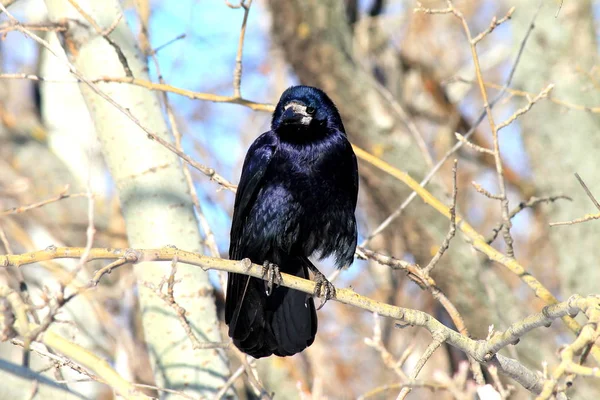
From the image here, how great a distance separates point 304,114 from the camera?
13.9 ft

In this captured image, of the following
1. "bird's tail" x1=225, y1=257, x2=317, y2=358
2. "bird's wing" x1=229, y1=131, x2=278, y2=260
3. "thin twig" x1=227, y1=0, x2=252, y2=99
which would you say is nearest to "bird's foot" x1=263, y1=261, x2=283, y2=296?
"bird's tail" x1=225, y1=257, x2=317, y2=358

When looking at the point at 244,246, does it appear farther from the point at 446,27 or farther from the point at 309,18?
the point at 446,27

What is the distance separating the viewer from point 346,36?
Answer: 655 cm

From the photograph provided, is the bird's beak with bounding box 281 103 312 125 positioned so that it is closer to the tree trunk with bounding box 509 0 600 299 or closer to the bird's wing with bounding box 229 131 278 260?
the bird's wing with bounding box 229 131 278 260

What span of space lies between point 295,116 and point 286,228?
0.72 metres

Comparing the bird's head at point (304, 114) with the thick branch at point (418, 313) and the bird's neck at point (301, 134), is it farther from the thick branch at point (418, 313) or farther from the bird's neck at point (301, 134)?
the thick branch at point (418, 313)

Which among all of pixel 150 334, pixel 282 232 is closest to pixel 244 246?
pixel 282 232

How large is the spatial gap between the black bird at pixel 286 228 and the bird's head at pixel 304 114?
5 centimetres

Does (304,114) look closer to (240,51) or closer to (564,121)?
(240,51)

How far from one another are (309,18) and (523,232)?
188 inches

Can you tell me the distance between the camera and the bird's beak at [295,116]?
4168 mm

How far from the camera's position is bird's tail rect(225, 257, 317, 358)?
12.3 feet

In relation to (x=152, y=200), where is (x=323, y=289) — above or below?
below

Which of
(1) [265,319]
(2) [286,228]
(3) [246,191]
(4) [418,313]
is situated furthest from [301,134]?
(4) [418,313]
